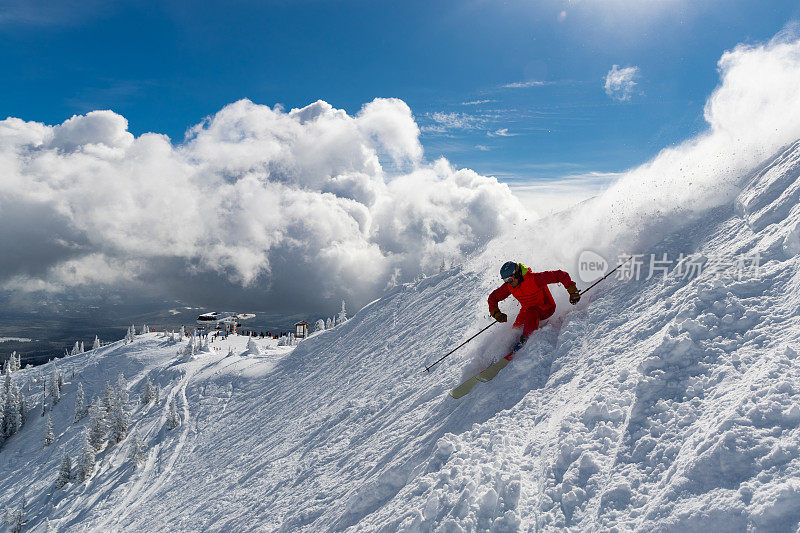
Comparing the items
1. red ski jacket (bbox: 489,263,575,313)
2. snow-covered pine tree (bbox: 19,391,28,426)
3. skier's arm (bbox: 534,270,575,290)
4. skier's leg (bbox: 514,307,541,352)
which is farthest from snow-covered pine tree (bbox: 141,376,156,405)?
skier's arm (bbox: 534,270,575,290)

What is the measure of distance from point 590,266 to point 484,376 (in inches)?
226

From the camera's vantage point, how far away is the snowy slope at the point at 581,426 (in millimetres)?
5082

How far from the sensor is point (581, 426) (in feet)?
22.3

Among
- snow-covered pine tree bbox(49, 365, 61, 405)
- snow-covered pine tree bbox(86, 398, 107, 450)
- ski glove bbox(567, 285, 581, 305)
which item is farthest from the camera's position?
snow-covered pine tree bbox(49, 365, 61, 405)

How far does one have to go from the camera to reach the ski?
10188 mm

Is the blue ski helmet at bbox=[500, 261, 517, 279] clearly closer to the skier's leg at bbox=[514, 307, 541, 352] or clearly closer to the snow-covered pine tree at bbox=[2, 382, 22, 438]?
the skier's leg at bbox=[514, 307, 541, 352]

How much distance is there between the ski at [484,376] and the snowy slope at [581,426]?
26 cm

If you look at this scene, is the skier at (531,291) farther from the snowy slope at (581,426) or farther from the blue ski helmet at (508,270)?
the snowy slope at (581,426)

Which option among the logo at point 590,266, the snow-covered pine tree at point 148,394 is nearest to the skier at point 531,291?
the logo at point 590,266

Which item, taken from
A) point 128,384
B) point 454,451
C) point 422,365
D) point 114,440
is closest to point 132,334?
point 128,384

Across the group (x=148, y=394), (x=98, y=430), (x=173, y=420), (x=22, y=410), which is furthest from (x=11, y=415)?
(x=173, y=420)

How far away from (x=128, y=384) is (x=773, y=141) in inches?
2887

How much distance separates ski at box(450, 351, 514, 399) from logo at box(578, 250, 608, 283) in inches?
166

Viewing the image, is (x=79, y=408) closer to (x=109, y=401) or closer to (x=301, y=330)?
(x=109, y=401)
